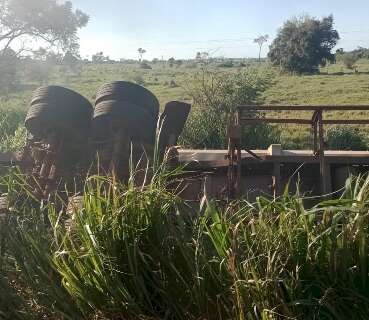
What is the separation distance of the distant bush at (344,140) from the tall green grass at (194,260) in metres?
11.0

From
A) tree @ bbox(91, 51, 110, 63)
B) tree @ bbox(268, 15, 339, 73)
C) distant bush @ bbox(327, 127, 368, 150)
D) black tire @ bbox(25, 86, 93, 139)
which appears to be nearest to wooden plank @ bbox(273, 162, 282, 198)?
black tire @ bbox(25, 86, 93, 139)

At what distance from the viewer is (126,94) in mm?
6113

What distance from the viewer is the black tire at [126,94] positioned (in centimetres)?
610

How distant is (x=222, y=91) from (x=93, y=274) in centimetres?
1231

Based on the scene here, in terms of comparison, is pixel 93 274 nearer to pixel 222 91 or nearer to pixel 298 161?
pixel 298 161

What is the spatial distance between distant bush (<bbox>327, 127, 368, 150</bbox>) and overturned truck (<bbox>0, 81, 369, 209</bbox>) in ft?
24.1

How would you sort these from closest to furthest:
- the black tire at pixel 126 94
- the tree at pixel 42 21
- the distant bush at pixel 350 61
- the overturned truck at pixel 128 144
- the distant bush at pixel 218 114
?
1. the overturned truck at pixel 128 144
2. the black tire at pixel 126 94
3. the distant bush at pixel 218 114
4. the tree at pixel 42 21
5. the distant bush at pixel 350 61

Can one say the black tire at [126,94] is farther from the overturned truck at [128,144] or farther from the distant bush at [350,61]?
the distant bush at [350,61]

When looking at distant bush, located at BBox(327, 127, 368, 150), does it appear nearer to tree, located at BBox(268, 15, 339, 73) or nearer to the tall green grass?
the tall green grass

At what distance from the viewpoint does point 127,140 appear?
585 centimetres

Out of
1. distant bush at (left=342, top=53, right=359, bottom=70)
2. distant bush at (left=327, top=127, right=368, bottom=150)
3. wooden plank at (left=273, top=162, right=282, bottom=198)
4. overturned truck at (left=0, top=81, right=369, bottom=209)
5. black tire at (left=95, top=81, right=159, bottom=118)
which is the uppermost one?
distant bush at (left=342, top=53, right=359, bottom=70)

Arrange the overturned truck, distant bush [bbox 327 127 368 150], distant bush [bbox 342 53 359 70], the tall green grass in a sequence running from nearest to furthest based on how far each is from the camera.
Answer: the tall green grass, the overturned truck, distant bush [bbox 327 127 368 150], distant bush [bbox 342 53 359 70]

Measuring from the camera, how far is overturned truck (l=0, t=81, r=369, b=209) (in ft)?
18.8

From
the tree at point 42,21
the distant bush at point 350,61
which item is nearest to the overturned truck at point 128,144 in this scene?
the tree at point 42,21
